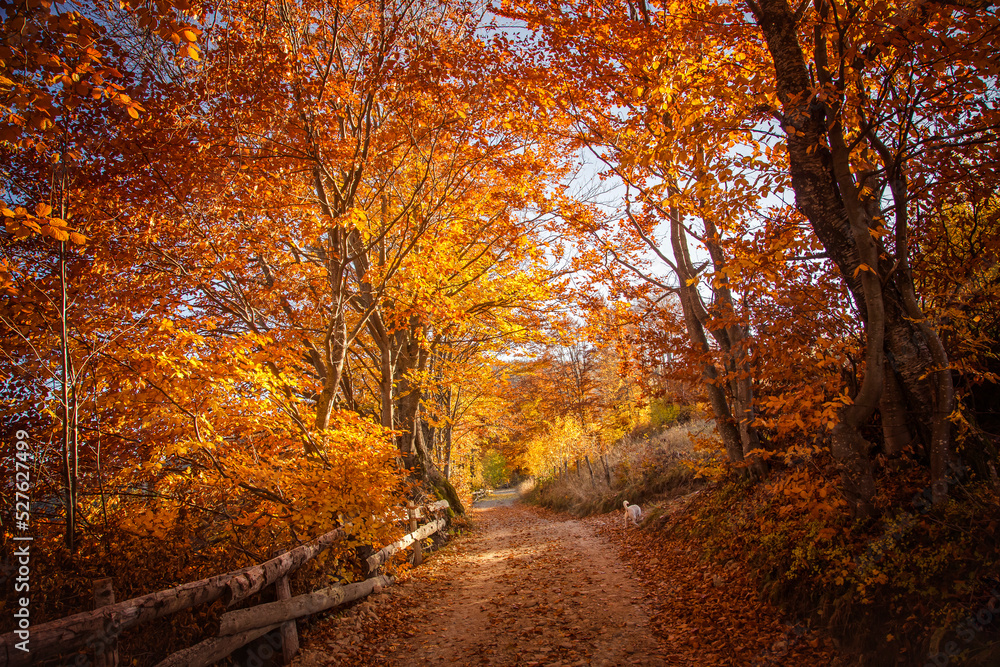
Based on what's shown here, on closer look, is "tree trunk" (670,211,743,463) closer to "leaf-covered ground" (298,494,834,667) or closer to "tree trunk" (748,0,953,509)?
"leaf-covered ground" (298,494,834,667)

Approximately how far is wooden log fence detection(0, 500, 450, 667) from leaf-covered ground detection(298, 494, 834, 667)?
53cm

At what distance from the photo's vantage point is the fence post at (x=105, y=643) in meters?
3.41

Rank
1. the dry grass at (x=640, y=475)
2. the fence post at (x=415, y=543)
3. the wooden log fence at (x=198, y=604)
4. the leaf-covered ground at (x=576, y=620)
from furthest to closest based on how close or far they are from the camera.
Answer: the dry grass at (x=640, y=475) → the fence post at (x=415, y=543) → the leaf-covered ground at (x=576, y=620) → the wooden log fence at (x=198, y=604)

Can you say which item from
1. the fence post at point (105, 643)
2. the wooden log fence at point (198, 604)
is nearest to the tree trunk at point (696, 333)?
the wooden log fence at point (198, 604)

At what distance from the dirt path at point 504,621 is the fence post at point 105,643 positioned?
2383 millimetres

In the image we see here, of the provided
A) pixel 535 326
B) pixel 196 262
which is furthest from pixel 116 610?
pixel 535 326

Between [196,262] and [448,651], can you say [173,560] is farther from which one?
[196,262]

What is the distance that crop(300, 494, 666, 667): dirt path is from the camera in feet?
17.2

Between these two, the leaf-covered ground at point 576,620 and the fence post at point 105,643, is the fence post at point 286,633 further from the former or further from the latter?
the fence post at point 105,643

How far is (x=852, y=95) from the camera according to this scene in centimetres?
482

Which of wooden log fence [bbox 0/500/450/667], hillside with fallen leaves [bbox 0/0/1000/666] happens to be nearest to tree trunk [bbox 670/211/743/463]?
hillside with fallen leaves [bbox 0/0/1000/666]

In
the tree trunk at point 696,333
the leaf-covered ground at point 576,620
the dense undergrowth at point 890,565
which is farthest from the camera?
the tree trunk at point 696,333

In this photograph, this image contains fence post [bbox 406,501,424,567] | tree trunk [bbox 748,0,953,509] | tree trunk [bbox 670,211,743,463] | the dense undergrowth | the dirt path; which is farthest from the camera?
fence post [bbox 406,501,424,567]

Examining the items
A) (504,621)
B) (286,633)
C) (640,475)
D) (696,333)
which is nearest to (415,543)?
(504,621)
